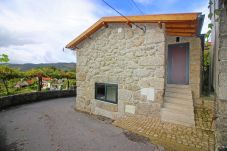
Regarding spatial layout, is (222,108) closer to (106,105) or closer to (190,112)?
(190,112)

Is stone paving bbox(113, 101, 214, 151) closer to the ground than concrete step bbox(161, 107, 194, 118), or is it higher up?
closer to the ground

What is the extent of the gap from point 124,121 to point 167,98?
6.79ft

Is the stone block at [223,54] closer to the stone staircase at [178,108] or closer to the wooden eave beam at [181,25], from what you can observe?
the stone staircase at [178,108]

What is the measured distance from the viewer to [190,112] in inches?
266

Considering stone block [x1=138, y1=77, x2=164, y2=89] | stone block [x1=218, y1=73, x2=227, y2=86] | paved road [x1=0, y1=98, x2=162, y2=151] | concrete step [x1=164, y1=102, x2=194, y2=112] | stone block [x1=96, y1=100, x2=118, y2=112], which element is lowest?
paved road [x1=0, y1=98, x2=162, y2=151]

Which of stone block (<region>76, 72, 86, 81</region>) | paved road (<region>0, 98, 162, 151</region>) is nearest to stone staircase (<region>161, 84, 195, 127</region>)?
paved road (<region>0, 98, 162, 151</region>)

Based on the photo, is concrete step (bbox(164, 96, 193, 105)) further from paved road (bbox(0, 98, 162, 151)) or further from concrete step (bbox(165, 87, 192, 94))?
paved road (bbox(0, 98, 162, 151))

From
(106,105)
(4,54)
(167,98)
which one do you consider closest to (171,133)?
(167,98)

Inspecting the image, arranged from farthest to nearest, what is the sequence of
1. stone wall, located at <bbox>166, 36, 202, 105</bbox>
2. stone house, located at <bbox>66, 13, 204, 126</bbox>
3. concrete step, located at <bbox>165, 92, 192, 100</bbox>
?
stone wall, located at <bbox>166, 36, 202, 105</bbox> < concrete step, located at <bbox>165, 92, 192, 100</bbox> < stone house, located at <bbox>66, 13, 204, 126</bbox>

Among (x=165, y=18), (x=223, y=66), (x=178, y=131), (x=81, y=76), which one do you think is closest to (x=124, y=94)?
(x=178, y=131)

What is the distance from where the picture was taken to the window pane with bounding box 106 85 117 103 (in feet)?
28.8

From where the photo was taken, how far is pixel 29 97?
524 inches

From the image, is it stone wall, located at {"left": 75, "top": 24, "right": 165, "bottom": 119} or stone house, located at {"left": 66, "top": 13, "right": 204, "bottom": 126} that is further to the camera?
stone wall, located at {"left": 75, "top": 24, "right": 165, "bottom": 119}

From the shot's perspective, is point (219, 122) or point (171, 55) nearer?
point (219, 122)
